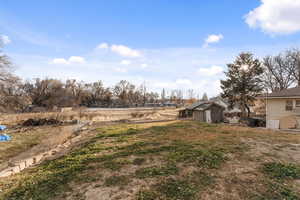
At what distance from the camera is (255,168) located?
4125mm

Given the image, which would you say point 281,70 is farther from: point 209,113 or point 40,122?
point 40,122

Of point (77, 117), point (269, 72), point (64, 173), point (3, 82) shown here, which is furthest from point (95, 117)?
point (269, 72)

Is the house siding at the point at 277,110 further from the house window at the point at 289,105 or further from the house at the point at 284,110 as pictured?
Result: the house window at the point at 289,105

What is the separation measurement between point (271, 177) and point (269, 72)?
33122mm

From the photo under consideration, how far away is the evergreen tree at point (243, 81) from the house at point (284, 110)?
4367 mm

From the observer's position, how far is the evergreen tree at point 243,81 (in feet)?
66.1

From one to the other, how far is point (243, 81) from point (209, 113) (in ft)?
20.1

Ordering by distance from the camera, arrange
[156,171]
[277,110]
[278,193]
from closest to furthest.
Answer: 1. [278,193]
2. [156,171]
3. [277,110]

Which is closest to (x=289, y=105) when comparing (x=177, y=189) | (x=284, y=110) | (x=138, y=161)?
(x=284, y=110)

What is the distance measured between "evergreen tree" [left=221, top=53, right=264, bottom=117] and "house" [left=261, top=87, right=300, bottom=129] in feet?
14.3

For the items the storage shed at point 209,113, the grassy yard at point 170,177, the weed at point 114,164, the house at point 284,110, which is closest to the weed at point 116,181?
the grassy yard at point 170,177

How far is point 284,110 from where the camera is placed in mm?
15203

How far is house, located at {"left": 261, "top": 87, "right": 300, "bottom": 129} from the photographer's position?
14531 millimetres

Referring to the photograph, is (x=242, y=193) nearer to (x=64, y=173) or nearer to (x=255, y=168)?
(x=255, y=168)
